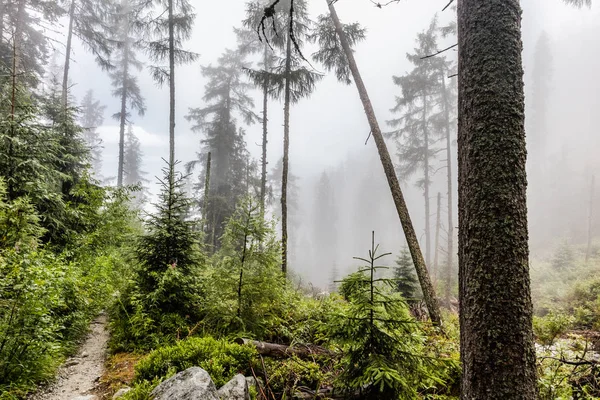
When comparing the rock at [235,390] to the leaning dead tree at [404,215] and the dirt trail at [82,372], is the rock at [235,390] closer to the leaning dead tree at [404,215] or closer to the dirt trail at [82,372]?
the dirt trail at [82,372]

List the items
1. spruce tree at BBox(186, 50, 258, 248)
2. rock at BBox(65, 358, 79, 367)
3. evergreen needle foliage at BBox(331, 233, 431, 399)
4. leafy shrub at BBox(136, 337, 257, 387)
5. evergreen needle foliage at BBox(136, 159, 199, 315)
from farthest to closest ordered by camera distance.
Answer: spruce tree at BBox(186, 50, 258, 248)
evergreen needle foliage at BBox(136, 159, 199, 315)
rock at BBox(65, 358, 79, 367)
leafy shrub at BBox(136, 337, 257, 387)
evergreen needle foliage at BBox(331, 233, 431, 399)

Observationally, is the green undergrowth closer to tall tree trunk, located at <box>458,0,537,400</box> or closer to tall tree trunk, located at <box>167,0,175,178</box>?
tall tree trunk, located at <box>458,0,537,400</box>

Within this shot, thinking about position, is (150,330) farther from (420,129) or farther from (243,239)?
(420,129)

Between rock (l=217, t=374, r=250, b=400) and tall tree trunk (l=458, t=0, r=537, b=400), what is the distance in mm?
2311

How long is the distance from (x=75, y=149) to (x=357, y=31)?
36.9 feet

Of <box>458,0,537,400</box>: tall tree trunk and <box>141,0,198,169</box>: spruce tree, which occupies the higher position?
<box>141,0,198,169</box>: spruce tree

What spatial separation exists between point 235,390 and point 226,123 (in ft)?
76.5

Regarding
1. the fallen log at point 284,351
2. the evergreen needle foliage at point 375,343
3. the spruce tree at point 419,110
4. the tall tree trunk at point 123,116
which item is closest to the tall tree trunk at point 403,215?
the fallen log at point 284,351

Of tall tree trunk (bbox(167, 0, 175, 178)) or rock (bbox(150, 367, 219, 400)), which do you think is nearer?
rock (bbox(150, 367, 219, 400))

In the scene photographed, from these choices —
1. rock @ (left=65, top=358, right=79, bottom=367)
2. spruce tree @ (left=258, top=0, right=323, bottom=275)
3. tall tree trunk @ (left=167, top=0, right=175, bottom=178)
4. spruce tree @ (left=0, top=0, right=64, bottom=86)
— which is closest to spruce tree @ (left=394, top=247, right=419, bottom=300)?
spruce tree @ (left=258, top=0, right=323, bottom=275)

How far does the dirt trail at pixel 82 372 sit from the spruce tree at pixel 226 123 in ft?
55.5

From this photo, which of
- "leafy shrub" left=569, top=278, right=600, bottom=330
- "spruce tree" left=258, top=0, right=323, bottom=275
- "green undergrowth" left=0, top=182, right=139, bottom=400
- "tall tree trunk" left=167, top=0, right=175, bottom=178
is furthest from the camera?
"tall tree trunk" left=167, top=0, right=175, bottom=178

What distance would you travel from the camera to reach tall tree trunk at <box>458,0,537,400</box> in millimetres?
2064

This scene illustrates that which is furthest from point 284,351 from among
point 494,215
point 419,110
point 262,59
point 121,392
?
point 419,110
